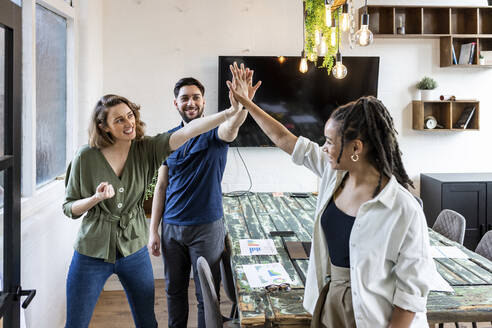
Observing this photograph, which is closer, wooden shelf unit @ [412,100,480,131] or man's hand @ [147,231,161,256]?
man's hand @ [147,231,161,256]

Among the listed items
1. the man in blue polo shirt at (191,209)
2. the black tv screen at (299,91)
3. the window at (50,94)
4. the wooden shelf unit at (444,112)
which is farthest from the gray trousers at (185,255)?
the wooden shelf unit at (444,112)

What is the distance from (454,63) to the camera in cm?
459

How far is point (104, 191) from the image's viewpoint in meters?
1.83

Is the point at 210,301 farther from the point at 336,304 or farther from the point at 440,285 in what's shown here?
the point at 440,285

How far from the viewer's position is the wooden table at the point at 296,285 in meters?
1.63

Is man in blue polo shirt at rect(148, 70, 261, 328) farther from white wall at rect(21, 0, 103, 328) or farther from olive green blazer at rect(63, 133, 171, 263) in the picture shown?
white wall at rect(21, 0, 103, 328)

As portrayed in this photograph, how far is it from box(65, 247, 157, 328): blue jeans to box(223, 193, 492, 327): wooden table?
0.42m

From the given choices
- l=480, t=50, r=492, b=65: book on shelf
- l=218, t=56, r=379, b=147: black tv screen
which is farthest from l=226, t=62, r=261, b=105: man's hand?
l=480, t=50, r=492, b=65: book on shelf

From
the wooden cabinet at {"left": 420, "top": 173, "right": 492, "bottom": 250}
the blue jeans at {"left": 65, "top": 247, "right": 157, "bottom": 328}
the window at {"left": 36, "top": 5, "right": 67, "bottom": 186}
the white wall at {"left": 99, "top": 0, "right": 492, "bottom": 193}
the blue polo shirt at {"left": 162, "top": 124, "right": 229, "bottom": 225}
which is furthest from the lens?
the white wall at {"left": 99, "top": 0, "right": 492, "bottom": 193}

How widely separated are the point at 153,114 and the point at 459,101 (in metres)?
3.03

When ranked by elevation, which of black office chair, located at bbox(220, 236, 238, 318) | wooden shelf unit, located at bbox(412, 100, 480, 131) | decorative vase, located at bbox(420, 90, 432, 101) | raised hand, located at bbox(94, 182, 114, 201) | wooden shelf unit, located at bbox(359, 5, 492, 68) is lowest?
black office chair, located at bbox(220, 236, 238, 318)

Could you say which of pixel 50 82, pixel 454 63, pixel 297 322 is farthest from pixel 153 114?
pixel 297 322

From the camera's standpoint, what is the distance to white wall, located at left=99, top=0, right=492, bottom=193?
14.7 feet

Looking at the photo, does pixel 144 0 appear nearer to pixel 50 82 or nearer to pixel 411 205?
pixel 50 82
